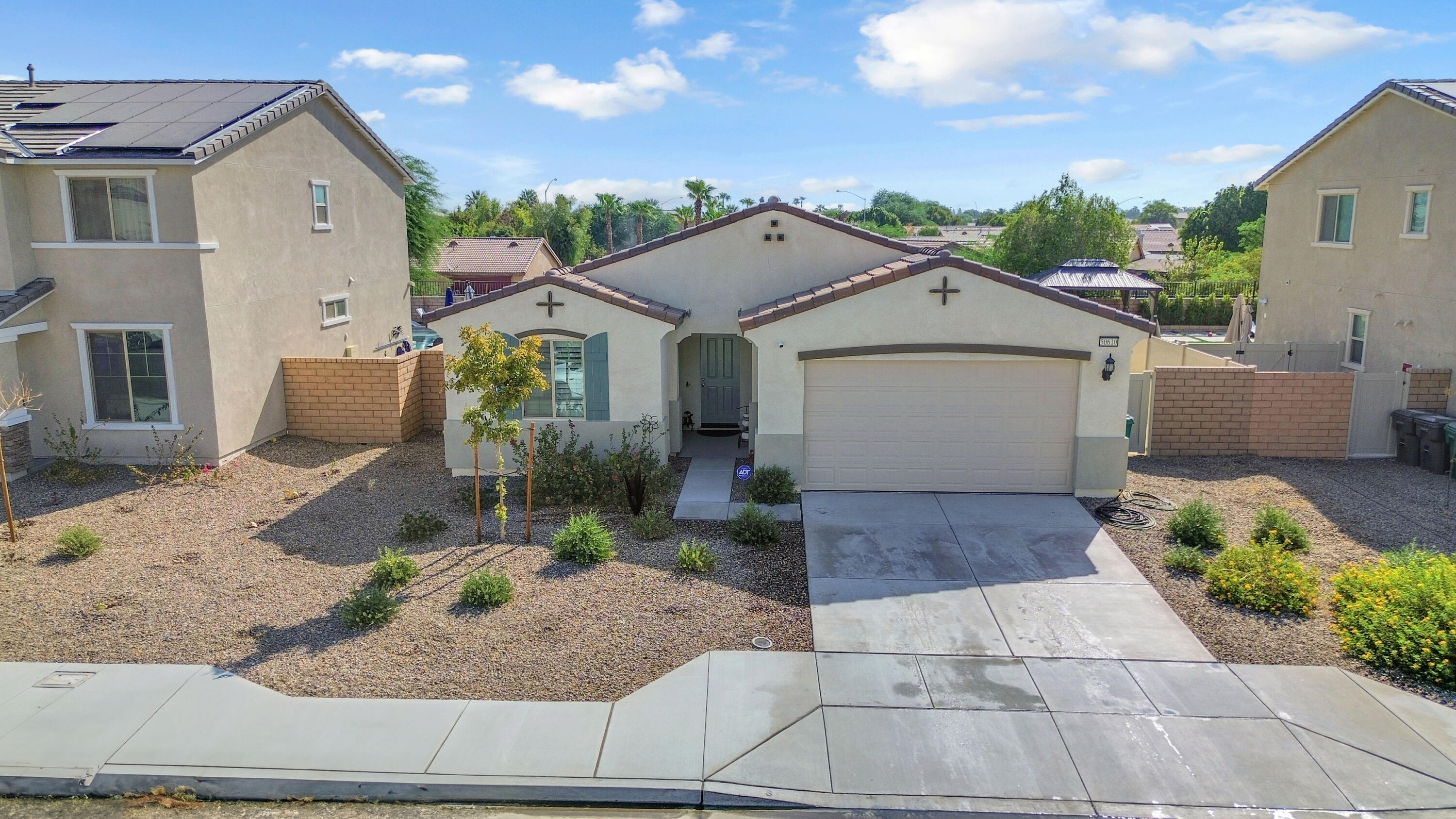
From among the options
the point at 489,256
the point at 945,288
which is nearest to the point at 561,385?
Result: the point at 945,288

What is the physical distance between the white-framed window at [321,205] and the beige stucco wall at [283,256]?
0.37ft

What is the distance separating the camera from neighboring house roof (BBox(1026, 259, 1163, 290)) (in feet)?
74.5

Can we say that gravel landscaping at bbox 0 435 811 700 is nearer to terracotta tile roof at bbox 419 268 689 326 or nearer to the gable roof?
terracotta tile roof at bbox 419 268 689 326

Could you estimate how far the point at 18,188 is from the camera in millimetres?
15125

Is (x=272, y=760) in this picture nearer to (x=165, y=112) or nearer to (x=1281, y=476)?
(x=165, y=112)

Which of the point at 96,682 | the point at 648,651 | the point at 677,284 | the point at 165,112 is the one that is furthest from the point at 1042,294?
the point at 165,112

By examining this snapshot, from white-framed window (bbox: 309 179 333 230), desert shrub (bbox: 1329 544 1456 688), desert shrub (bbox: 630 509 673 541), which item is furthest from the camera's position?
white-framed window (bbox: 309 179 333 230)

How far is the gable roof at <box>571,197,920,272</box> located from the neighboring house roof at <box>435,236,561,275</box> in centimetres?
3015

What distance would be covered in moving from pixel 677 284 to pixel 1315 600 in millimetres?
10585

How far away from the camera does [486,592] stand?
33.6 ft

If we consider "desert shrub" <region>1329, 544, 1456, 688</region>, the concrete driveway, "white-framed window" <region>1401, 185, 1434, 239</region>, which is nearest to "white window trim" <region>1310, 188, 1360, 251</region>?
Result: "white-framed window" <region>1401, 185, 1434, 239</region>

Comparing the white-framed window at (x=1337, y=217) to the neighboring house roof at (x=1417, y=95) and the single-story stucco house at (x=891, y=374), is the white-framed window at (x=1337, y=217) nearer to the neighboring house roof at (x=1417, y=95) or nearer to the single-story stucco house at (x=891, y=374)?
the neighboring house roof at (x=1417, y=95)

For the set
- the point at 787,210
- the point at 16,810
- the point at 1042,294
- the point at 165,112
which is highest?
the point at 165,112

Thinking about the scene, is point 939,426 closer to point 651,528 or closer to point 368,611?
point 651,528
